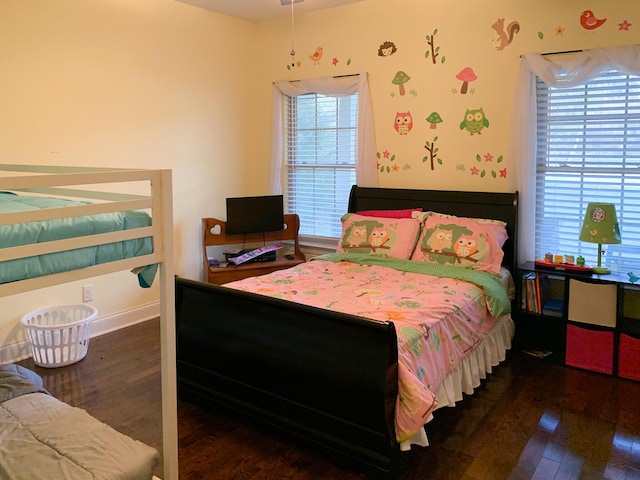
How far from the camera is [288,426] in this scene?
8.18 ft

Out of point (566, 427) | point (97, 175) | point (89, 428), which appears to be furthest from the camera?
point (566, 427)

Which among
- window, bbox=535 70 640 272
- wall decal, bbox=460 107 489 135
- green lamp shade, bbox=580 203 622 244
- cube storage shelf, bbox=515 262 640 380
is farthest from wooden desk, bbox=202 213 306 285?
green lamp shade, bbox=580 203 622 244

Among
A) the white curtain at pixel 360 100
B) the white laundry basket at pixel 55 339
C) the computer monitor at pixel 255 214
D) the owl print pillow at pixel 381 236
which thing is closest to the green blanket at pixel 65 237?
the white laundry basket at pixel 55 339

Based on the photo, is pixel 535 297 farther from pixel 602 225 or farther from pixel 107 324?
pixel 107 324

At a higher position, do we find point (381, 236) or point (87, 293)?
point (381, 236)

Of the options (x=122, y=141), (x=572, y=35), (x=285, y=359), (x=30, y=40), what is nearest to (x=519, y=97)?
(x=572, y=35)

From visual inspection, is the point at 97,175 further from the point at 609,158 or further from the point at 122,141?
the point at 609,158

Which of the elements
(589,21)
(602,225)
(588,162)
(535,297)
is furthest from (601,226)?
(589,21)

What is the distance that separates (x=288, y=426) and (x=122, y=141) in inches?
104

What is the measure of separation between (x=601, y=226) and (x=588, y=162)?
53cm

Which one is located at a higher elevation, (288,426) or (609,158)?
(609,158)

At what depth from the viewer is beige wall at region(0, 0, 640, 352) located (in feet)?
11.5

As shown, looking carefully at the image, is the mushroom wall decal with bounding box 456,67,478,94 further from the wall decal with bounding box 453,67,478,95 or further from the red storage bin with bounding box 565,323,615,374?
the red storage bin with bounding box 565,323,615,374

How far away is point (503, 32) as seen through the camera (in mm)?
3783
